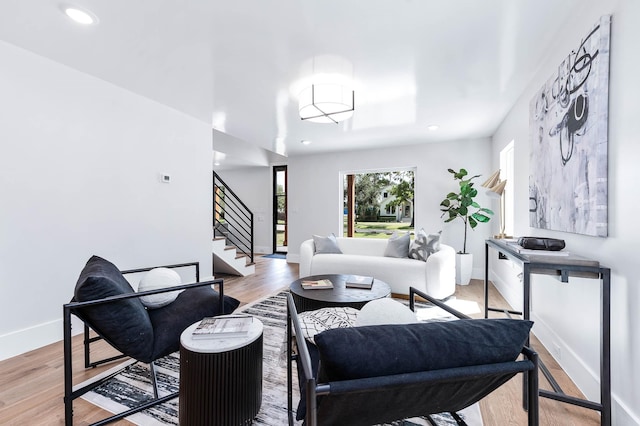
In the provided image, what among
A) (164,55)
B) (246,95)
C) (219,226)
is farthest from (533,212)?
(219,226)

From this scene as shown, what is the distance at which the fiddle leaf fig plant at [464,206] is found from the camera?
173 inches

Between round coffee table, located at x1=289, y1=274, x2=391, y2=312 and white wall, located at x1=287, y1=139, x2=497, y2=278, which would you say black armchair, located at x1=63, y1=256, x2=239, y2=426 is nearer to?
round coffee table, located at x1=289, y1=274, x2=391, y2=312

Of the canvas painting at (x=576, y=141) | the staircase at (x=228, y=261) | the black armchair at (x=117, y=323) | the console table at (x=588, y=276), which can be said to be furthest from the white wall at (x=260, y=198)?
the console table at (x=588, y=276)

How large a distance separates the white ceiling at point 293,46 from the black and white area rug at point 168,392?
234 centimetres

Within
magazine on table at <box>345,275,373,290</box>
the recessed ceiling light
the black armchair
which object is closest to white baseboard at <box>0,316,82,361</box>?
the black armchair

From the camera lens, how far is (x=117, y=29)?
1.96m

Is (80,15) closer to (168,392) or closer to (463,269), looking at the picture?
(168,392)

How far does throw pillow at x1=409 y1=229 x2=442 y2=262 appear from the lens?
370 centimetres

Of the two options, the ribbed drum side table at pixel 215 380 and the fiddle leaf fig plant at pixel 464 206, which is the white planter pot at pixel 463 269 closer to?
the fiddle leaf fig plant at pixel 464 206

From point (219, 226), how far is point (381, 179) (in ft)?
13.3

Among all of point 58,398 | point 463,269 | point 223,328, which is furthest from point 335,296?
point 463,269

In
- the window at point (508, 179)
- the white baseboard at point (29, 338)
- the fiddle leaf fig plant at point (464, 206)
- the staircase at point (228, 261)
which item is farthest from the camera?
the staircase at point (228, 261)

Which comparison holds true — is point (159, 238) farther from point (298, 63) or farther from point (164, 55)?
point (298, 63)

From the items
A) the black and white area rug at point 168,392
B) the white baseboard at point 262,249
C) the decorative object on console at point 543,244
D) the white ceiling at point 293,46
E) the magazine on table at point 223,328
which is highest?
the white ceiling at point 293,46
